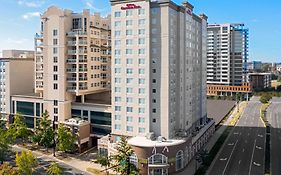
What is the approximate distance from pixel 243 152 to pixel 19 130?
163 ft

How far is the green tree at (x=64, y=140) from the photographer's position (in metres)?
61.4

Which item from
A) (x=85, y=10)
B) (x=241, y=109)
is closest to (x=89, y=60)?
(x=85, y=10)

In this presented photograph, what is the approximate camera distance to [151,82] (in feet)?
185

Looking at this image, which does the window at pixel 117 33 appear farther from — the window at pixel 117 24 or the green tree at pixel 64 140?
the green tree at pixel 64 140

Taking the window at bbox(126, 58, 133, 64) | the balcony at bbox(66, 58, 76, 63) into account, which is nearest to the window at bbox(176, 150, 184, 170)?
the window at bbox(126, 58, 133, 64)

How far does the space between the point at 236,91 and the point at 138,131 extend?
111911mm

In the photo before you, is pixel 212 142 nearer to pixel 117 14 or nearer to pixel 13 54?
pixel 117 14

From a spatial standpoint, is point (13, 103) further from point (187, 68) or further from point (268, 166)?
point (268, 166)

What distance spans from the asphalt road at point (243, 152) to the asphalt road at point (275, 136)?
1.99 m

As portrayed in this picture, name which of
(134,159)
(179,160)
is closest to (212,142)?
(179,160)

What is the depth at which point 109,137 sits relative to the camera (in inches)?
2398

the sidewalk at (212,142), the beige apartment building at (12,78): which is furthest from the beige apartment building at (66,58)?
the sidewalk at (212,142)

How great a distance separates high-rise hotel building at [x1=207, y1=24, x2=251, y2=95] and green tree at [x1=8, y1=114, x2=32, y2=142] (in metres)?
110

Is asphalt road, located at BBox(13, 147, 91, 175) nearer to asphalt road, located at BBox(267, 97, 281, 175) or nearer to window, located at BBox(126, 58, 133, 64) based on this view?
window, located at BBox(126, 58, 133, 64)
